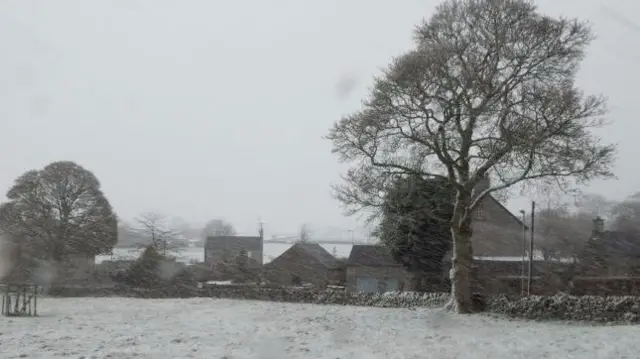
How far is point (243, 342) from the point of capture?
48.1 feet

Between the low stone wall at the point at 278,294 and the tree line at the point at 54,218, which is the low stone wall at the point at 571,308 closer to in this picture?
the low stone wall at the point at 278,294

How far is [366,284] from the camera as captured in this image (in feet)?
149

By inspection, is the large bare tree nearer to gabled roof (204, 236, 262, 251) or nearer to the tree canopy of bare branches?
the tree canopy of bare branches

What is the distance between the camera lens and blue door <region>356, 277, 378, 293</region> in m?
44.9

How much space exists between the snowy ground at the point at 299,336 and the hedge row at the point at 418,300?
7.31 feet

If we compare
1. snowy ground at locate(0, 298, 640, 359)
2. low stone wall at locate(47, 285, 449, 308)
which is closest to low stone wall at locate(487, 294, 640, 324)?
snowy ground at locate(0, 298, 640, 359)

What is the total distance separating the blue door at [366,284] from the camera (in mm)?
44875

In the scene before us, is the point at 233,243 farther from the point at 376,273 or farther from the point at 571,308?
the point at 571,308

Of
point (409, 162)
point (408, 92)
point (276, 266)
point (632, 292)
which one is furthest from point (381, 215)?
point (276, 266)

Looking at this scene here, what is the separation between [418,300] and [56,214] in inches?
1037

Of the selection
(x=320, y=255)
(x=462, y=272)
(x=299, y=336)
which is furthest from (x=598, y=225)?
(x=299, y=336)

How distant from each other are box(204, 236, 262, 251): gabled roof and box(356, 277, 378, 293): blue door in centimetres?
2689

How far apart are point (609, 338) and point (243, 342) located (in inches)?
349

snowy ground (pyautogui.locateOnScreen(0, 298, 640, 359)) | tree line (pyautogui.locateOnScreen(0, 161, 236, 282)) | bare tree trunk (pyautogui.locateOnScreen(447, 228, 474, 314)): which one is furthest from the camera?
tree line (pyautogui.locateOnScreen(0, 161, 236, 282))
